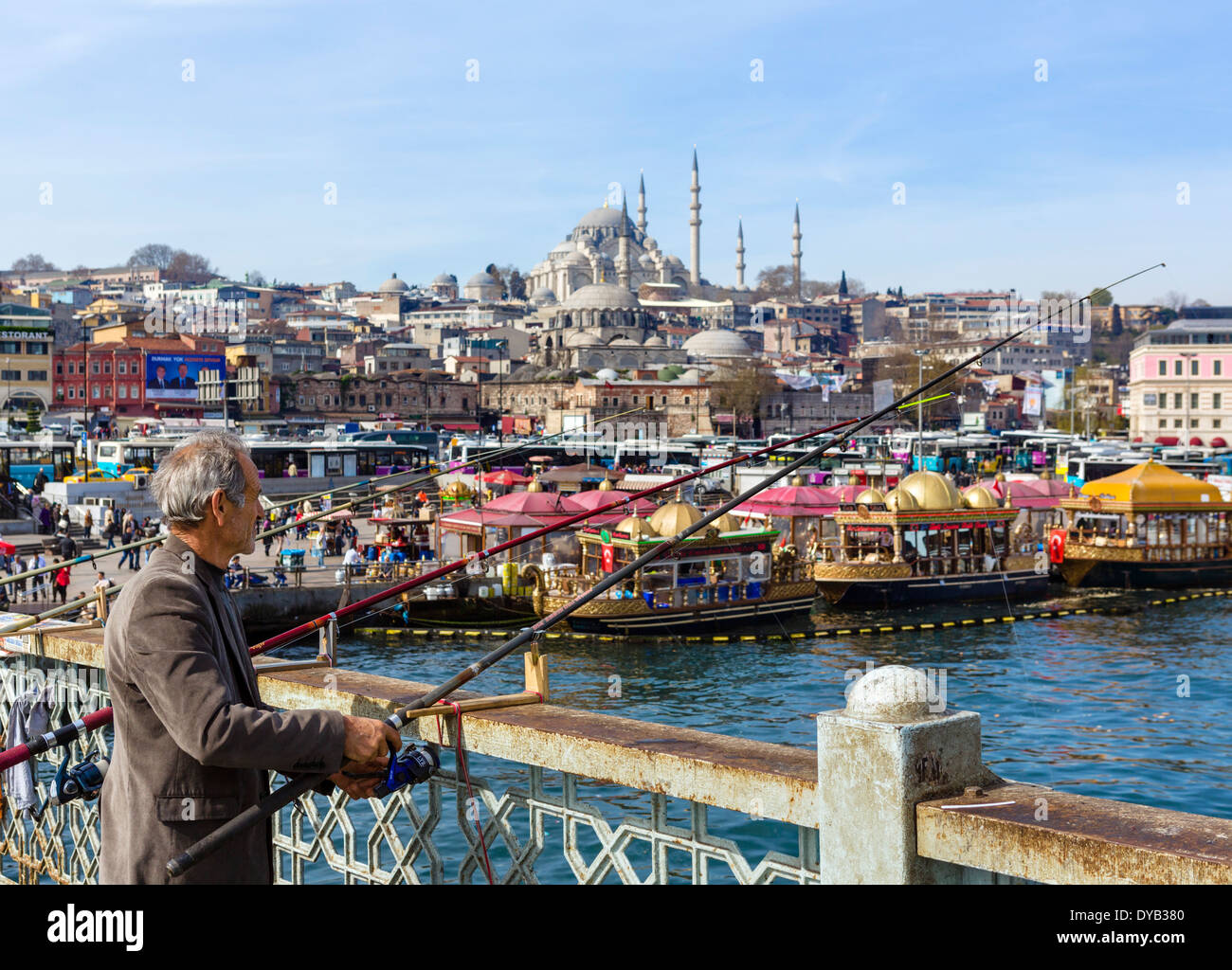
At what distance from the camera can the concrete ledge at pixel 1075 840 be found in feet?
7.33

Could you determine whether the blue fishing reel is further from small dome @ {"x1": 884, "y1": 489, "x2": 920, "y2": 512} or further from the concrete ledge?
small dome @ {"x1": 884, "y1": 489, "x2": 920, "y2": 512}

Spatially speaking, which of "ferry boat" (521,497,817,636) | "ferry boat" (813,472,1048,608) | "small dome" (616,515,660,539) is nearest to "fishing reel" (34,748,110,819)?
"ferry boat" (521,497,817,636)

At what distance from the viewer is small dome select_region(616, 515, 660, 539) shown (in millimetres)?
21219

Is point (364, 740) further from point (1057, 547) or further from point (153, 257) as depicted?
point (153, 257)

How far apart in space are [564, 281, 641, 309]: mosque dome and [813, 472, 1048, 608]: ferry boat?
3362 inches

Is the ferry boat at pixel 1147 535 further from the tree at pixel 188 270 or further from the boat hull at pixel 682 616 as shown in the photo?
the tree at pixel 188 270

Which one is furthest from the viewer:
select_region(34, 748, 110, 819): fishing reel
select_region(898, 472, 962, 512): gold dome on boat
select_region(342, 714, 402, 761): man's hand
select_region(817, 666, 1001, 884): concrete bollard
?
select_region(898, 472, 962, 512): gold dome on boat

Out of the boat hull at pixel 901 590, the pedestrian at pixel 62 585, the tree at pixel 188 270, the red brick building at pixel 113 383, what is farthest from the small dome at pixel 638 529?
the tree at pixel 188 270

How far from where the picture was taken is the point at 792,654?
1972cm

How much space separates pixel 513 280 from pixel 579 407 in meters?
93.5
